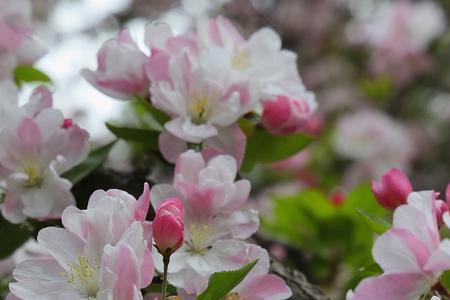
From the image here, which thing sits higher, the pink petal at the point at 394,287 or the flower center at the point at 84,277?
the flower center at the point at 84,277

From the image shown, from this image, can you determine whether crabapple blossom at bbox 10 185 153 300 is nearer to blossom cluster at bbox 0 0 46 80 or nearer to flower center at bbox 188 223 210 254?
flower center at bbox 188 223 210 254

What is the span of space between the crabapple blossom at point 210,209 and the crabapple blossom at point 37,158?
0.16 meters

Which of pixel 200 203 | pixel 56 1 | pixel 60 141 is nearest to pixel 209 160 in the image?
pixel 200 203

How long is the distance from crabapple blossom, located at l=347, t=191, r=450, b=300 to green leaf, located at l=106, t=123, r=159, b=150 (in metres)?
0.42

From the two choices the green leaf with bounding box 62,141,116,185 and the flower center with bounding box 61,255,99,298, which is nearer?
the flower center with bounding box 61,255,99,298

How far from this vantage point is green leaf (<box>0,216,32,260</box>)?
44.2 inches

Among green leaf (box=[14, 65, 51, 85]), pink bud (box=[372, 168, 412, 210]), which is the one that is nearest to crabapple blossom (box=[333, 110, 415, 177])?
green leaf (box=[14, 65, 51, 85])

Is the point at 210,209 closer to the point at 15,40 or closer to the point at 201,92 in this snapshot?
the point at 201,92

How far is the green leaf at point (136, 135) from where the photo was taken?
1.12m

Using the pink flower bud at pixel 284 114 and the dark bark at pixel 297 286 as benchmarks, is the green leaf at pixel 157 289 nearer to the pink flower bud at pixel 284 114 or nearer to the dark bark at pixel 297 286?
the dark bark at pixel 297 286

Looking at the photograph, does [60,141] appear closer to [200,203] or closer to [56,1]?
[200,203]

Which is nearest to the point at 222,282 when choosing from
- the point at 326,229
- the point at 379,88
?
the point at 326,229

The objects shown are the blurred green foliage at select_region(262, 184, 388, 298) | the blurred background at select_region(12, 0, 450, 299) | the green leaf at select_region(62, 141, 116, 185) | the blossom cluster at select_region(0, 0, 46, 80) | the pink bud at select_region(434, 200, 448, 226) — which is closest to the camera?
the pink bud at select_region(434, 200, 448, 226)

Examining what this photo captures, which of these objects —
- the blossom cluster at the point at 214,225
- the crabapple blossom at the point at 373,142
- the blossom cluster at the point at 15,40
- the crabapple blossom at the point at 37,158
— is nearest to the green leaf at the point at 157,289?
the blossom cluster at the point at 214,225
